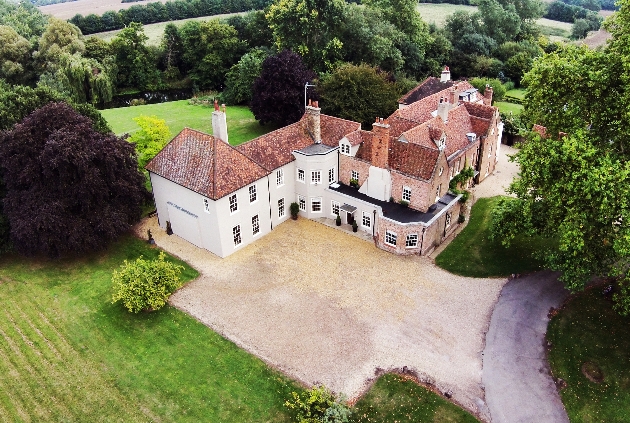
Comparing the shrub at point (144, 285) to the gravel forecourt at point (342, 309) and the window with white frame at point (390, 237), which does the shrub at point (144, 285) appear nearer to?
the gravel forecourt at point (342, 309)

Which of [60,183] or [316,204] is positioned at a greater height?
[60,183]

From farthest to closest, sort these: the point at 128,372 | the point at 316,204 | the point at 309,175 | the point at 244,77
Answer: the point at 244,77 < the point at 316,204 < the point at 309,175 < the point at 128,372

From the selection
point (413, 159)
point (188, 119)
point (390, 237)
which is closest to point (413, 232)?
point (390, 237)

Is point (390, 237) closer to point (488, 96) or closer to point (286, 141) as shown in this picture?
point (286, 141)

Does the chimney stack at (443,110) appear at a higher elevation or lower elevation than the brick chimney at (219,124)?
lower

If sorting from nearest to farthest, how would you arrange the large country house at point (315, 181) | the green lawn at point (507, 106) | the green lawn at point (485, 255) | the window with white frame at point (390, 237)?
the green lawn at point (485, 255), the large country house at point (315, 181), the window with white frame at point (390, 237), the green lawn at point (507, 106)

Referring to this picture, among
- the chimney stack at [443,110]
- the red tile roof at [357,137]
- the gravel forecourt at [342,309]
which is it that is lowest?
the gravel forecourt at [342,309]

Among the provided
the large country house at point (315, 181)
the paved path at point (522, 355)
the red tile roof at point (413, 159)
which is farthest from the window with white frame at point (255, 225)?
the paved path at point (522, 355)

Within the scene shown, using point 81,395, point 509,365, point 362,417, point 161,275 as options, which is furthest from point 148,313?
point 509,365
